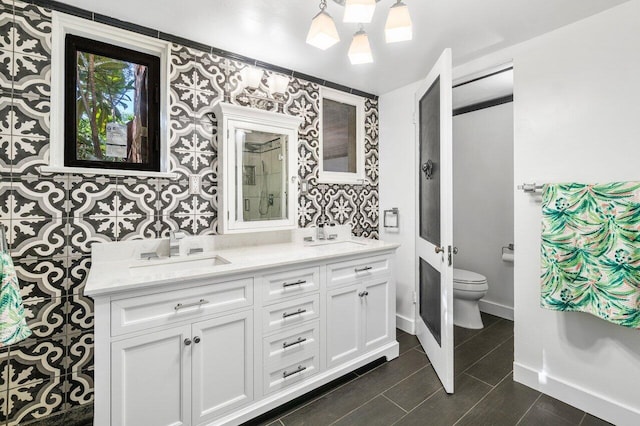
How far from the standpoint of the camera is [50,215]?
1591 mm

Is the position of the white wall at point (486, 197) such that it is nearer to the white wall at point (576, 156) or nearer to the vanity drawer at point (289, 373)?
the white wall at point (576, 156)

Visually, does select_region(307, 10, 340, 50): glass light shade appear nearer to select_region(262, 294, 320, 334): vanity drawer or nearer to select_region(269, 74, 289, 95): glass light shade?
select_region(269, 74, 289, 95): glass light shade

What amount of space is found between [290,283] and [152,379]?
2.62 ft

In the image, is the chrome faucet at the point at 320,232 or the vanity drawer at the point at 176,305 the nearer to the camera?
the vanity drawer at the point at 176,305

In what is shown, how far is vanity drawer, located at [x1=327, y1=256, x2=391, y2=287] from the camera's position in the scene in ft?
6.44

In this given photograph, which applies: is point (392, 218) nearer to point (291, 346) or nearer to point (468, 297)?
point (468, 297)

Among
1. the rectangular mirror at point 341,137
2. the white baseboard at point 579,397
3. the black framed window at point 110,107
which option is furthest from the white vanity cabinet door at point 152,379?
the white baseboard at point 579,397

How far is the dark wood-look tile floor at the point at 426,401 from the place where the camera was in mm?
1653

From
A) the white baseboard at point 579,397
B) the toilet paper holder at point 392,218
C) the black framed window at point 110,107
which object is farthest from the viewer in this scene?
the toilet paper holder at point 392,218

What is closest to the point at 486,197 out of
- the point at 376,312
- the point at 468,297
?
the point at 468,297

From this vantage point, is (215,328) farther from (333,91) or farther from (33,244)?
(333,91)

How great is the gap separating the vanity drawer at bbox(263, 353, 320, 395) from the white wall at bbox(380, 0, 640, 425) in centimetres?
142

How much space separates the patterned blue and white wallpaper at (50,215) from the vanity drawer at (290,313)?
84cm

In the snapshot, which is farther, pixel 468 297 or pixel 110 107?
pixel 468 297
